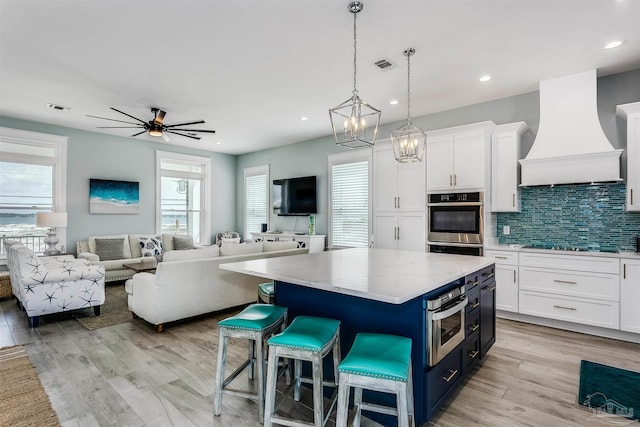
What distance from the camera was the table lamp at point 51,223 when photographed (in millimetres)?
5215

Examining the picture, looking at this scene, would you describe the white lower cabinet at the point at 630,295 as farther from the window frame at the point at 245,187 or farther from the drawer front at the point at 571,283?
the window frame at the point at 245,187

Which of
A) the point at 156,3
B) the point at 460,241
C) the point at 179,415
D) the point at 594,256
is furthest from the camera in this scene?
the point at 460,241

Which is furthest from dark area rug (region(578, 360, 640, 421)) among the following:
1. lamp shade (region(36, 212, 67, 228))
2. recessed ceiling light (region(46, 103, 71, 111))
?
lamp shade (region(36, 212, 67, 228))

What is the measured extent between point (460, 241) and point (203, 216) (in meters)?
6.05

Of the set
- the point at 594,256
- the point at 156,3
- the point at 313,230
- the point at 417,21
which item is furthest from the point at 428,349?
the point at 313,230

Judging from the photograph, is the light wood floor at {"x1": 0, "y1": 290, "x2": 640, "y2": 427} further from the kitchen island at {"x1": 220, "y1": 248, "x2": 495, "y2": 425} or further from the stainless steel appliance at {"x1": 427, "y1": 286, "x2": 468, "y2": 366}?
the stainless steel appliance at {"x1": 427, "y1": 286, "x2": 468, "y2": 366}

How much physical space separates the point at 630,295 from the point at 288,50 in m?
4.17

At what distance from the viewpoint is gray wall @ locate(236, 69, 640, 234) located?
3.64m

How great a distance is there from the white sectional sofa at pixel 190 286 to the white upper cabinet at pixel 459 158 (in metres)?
2.51

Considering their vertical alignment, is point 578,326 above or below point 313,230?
below

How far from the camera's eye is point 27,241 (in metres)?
5.70

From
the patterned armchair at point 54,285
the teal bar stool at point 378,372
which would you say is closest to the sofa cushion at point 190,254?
the patterned armchair at point 54,285

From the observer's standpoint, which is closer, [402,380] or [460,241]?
[402,380]

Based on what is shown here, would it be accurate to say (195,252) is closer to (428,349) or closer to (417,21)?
(428,349)
